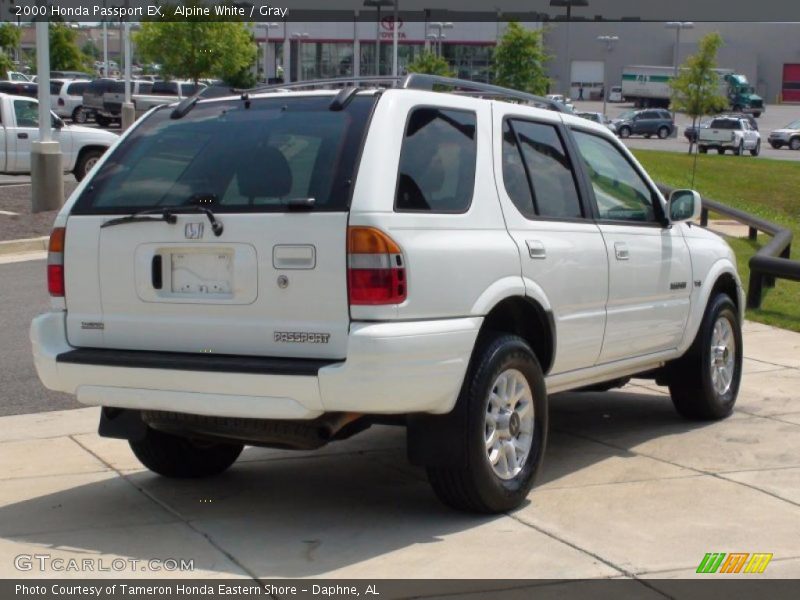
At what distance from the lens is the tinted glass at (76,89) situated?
5194 centimetres

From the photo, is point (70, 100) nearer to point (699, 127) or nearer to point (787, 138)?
point (699, 127)

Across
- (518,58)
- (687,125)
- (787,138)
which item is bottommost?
(687,125)

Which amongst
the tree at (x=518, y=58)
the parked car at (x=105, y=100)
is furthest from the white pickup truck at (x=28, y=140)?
the tree at (x=518, y=58)

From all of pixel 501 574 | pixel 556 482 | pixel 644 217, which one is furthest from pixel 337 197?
pixel 644 217

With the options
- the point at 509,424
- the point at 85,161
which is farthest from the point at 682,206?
the point at 85,161

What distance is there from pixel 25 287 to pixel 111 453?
661cm

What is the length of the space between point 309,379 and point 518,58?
189ft

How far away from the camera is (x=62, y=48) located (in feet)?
277

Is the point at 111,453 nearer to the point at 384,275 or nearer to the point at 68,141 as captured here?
the point at 384,275

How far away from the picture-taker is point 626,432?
307 inches

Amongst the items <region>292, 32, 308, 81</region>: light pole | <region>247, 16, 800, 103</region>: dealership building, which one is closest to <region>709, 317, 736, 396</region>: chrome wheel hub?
<region>292, 32, 308, 81</region>: light pole

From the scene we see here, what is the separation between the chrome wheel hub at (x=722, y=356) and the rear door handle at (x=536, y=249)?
7.54 feet

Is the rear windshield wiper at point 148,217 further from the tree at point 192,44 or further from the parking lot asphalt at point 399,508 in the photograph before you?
the tree at point 192,44

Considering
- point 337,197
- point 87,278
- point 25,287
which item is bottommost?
point 25,287
